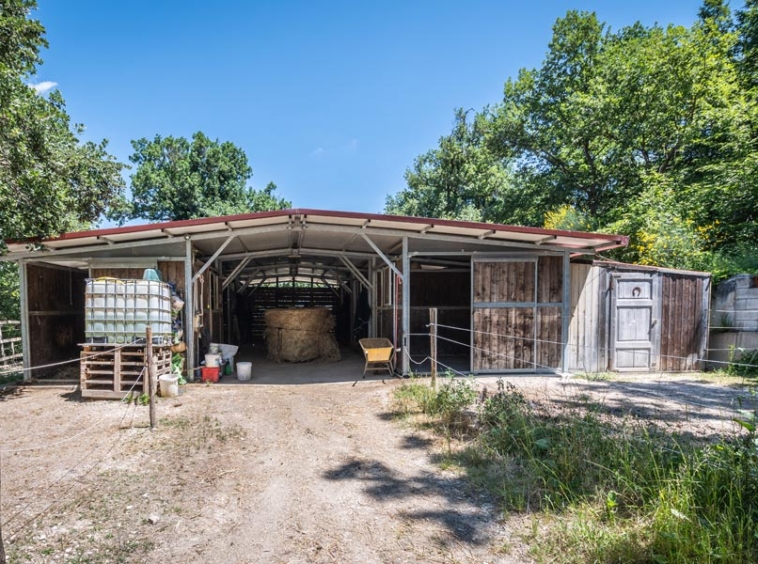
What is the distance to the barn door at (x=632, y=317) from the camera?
7.53 meters

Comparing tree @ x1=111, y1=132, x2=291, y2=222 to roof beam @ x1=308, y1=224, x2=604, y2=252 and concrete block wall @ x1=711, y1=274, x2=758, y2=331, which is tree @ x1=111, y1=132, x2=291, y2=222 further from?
concrete block wall @ x1=711, y1=274, x2=758, y2=331

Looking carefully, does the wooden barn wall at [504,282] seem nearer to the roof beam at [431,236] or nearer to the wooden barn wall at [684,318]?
the roof beam at [431,236]

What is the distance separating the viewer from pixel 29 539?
234 centimetres

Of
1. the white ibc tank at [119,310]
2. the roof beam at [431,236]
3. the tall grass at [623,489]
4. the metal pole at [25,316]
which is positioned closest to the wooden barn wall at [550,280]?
the roof beam at [431,236]

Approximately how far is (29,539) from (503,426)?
3.70 meters

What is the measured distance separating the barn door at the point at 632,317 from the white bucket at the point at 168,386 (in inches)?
309

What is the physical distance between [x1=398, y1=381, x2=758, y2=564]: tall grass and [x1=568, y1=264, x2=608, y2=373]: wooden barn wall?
4.19 metres

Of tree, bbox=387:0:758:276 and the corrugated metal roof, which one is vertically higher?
tree, bbox=387:0:758:276

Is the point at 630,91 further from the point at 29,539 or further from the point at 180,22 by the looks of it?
the point at 29,539

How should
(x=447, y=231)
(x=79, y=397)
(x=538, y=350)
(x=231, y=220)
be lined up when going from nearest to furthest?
(x=79, y=397)
(x=231, y=220)
(x=447, y=231)
(x=538, y=350)

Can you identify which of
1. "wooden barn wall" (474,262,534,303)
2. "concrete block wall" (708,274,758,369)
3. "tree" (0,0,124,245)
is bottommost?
"concrete block wall" (708,274,758,369)

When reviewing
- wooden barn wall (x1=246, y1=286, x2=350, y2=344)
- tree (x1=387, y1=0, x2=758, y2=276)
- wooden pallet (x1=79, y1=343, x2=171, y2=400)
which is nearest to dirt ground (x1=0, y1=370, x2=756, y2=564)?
wooden pallet (x1=79, y1=343, x2=171, y2=400)

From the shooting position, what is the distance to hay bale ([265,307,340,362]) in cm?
919

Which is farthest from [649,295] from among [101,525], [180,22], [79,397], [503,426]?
[180,22]
